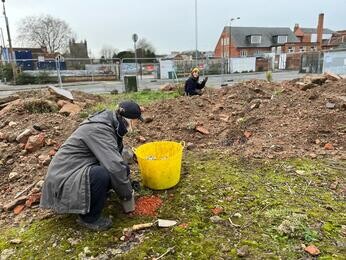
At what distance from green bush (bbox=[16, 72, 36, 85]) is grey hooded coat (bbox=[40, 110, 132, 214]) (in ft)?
64.8

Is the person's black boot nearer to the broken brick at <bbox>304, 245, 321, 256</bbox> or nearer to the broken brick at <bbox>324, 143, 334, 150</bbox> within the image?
the broken brick at <bbox>304, 245, 321, 256</bbox>

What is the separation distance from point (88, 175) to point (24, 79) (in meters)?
20.4

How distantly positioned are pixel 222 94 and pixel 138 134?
151 inches

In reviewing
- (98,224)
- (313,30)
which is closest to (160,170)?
(98,224)

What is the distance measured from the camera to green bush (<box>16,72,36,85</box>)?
20.2 metres

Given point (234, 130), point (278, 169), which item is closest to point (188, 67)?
point (234, 130)

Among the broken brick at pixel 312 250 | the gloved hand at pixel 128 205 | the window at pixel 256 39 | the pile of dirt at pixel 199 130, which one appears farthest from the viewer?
the window at pixel 256 39

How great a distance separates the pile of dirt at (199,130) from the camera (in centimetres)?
385

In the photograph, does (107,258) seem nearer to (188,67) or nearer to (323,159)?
(323,159)

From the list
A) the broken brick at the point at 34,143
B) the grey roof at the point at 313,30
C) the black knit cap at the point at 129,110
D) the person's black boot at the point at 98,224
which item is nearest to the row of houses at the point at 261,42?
the grey roof at the point at 313,30

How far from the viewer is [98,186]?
95.4 inches

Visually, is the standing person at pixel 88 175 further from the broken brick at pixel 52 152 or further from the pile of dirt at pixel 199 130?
Result: the broken brick at pixel 52 152

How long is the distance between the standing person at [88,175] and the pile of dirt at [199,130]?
70 centimetres

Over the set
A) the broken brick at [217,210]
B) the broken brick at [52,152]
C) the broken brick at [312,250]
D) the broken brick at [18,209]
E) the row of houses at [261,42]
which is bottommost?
the broken brick at [18,209]
